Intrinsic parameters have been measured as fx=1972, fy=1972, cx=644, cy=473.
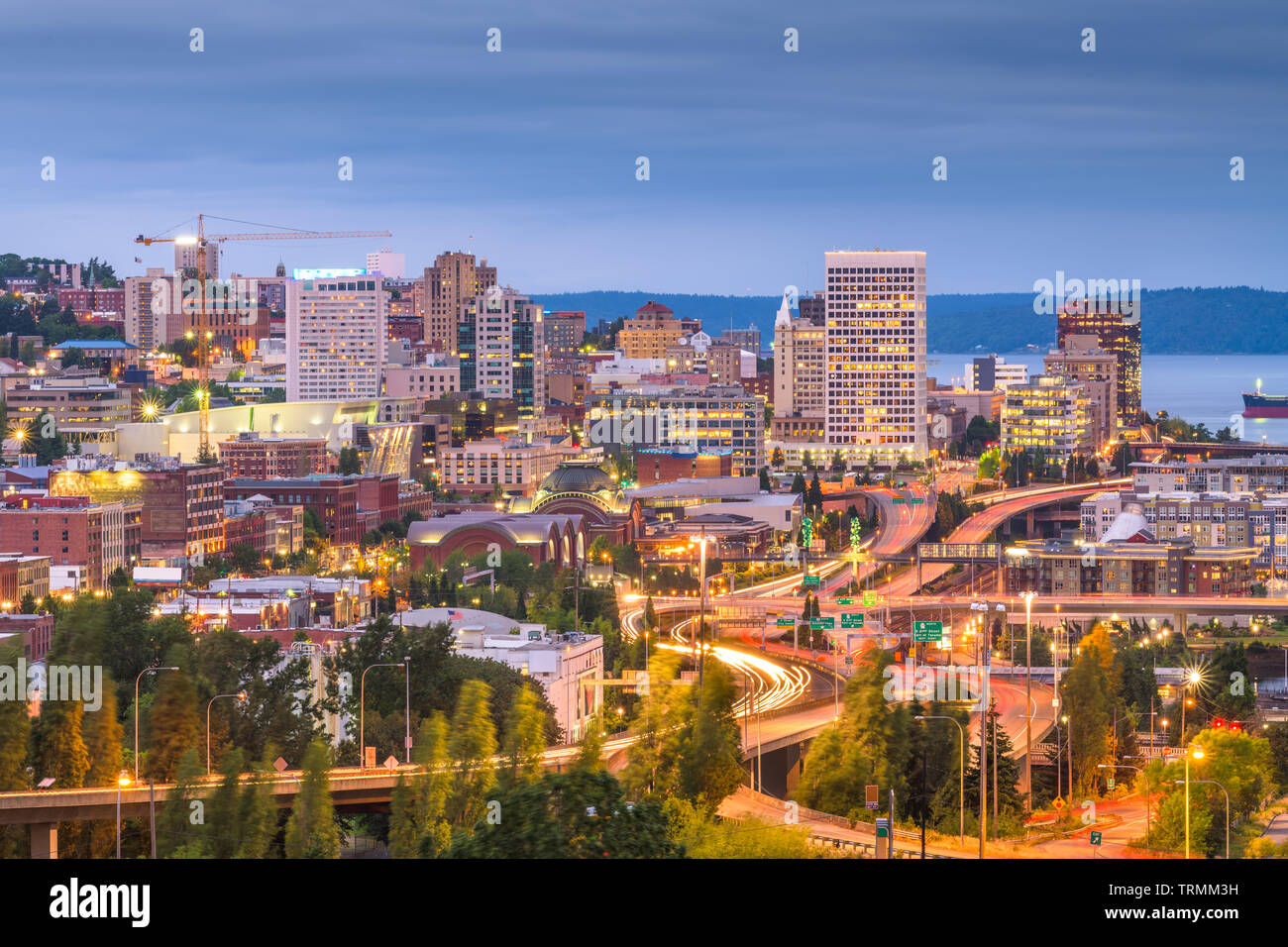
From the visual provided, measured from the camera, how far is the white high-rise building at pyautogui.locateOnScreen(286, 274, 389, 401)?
92312mm

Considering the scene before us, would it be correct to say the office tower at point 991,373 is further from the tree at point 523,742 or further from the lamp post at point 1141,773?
the tree at point 523,742

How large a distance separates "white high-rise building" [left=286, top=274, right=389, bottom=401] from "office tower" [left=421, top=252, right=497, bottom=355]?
11.1 meters

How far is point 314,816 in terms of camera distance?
1661cm

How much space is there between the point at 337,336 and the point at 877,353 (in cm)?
2662

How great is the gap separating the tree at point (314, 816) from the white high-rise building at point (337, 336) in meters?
75.8

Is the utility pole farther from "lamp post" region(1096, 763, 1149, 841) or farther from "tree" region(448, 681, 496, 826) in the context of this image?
"tree" region(448, 681, 496, 826)

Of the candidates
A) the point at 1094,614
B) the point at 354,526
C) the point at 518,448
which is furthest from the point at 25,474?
the point at 1094,614

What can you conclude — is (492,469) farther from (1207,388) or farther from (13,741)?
(1207,388)

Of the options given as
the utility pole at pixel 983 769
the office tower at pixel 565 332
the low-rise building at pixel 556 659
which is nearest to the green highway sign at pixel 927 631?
the utility pole at pixel 983 769

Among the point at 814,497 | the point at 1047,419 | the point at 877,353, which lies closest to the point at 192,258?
the point at 877,353

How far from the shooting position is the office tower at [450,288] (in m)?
106

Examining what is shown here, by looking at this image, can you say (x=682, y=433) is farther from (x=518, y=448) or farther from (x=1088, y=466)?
(x=1088, y=466)

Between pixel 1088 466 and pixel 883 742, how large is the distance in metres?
59.8
